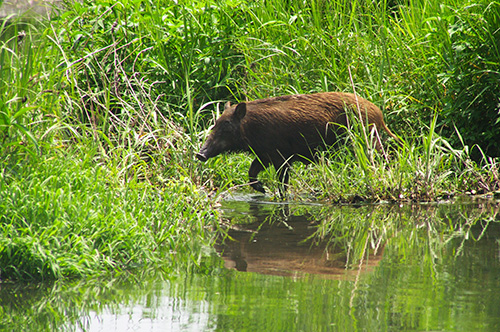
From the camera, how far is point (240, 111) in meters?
7.19

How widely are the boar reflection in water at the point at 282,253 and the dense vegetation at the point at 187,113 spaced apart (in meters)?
0.30

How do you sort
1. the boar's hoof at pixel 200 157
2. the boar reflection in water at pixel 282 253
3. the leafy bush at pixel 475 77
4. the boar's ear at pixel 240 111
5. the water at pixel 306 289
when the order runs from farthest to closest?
the leafy bush at pixel 475 77, the boar's ear at pixel 240 111, the boar's hoof at pixel 200 157, the boar reflection in water at pixel 282 253, the water at pixel 306 289

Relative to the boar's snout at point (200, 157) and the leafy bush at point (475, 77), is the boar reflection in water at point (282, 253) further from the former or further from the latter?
the leafy bush at point (475, 77)

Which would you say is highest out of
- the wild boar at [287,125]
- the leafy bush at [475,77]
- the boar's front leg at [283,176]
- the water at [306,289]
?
the leafy bush at [475,77]

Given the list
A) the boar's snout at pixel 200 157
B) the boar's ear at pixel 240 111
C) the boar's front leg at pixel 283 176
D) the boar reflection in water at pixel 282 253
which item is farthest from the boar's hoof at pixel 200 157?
the boar reflection in water at pixel 282 253

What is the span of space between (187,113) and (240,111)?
75 cm

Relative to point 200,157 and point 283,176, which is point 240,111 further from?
point 283,176

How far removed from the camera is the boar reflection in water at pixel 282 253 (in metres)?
4.29

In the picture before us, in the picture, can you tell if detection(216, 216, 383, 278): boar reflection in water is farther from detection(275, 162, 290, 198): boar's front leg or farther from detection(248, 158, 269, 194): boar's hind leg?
detection(248, 158, 269, 194): boar's hind leg

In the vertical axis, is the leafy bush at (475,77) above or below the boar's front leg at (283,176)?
above

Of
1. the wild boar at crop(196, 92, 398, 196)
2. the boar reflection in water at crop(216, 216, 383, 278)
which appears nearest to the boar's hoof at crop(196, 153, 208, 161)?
the wild boar at crop(196, 92, 398, 196)

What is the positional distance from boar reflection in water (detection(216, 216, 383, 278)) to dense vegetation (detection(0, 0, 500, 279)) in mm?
305

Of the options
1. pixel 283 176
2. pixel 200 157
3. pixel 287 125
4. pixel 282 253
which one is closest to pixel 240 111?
pixel 287 125

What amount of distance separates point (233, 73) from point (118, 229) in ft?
17.7
